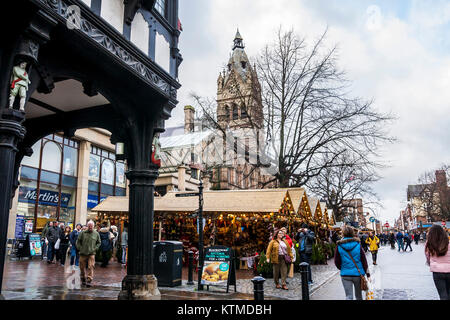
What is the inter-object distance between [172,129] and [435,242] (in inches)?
1904

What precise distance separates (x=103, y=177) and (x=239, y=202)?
14810mm

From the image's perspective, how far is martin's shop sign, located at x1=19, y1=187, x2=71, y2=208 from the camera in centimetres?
2141

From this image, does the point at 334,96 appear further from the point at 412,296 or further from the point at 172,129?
the point at 172,129

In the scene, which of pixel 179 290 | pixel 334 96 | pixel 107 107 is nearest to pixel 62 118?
pixel 107 107

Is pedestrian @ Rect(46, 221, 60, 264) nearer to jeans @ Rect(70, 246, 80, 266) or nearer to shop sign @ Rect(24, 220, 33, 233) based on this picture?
jeans @ Rect(70, 246, 80, 266)

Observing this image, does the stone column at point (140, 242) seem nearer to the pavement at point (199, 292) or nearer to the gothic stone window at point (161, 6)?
the pavement at point (199, 292)

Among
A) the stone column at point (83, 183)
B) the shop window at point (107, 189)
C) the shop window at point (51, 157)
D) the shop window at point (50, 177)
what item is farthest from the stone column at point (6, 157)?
the shop window at point (107, 189)

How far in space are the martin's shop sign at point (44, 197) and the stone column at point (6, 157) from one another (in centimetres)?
1883

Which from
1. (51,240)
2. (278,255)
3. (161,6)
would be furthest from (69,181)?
(161,6)

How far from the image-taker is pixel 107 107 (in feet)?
28.4

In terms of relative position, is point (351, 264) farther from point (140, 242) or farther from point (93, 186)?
point (93, 186)

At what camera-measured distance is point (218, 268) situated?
10.0 m

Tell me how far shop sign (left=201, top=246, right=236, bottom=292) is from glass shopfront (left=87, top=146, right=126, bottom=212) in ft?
56.4

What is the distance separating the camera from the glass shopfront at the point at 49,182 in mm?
21656
